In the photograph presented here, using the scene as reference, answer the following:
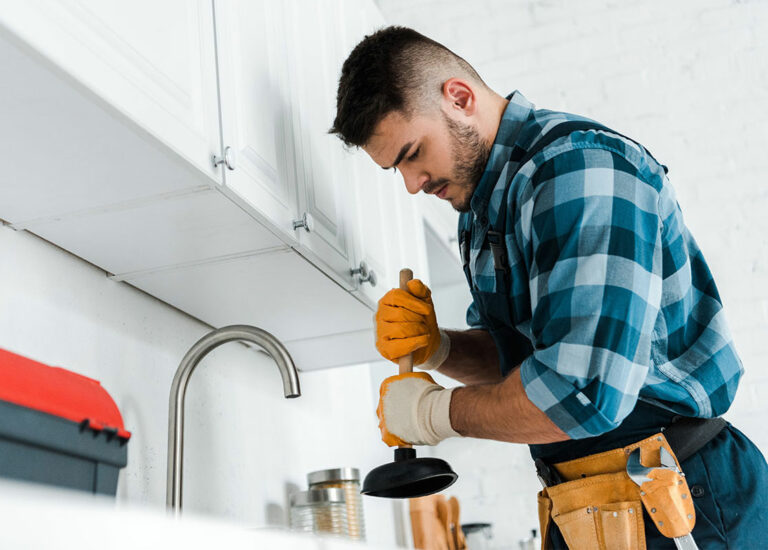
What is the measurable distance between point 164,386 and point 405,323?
0.49 m

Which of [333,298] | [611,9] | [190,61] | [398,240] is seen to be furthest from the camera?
[611,9]

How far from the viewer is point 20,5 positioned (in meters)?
0.79

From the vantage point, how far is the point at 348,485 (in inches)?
74.5

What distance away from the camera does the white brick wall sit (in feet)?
9.34

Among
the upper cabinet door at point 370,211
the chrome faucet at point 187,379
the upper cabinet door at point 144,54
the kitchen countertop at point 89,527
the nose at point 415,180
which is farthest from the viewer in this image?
the upper cabinet door at point 370,211

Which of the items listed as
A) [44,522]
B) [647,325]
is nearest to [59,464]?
[44,522]

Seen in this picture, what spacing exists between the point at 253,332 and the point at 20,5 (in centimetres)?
73

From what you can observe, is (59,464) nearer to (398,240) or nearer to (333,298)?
(333,298)

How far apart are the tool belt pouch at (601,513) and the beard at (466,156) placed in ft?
1.69

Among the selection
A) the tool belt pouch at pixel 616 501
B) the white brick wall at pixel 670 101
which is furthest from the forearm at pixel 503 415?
the white brick wall at pixel 670 101

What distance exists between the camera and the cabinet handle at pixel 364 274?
1.66m

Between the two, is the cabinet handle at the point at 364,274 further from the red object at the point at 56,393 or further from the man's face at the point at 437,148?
the red object at the point at 56,393

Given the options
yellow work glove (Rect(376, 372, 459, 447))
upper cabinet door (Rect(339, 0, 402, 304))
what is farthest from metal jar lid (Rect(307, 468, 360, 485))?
yellow work glove (Rect(376, 372, 459, 447))

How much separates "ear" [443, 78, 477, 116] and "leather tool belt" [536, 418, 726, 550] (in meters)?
0.61
